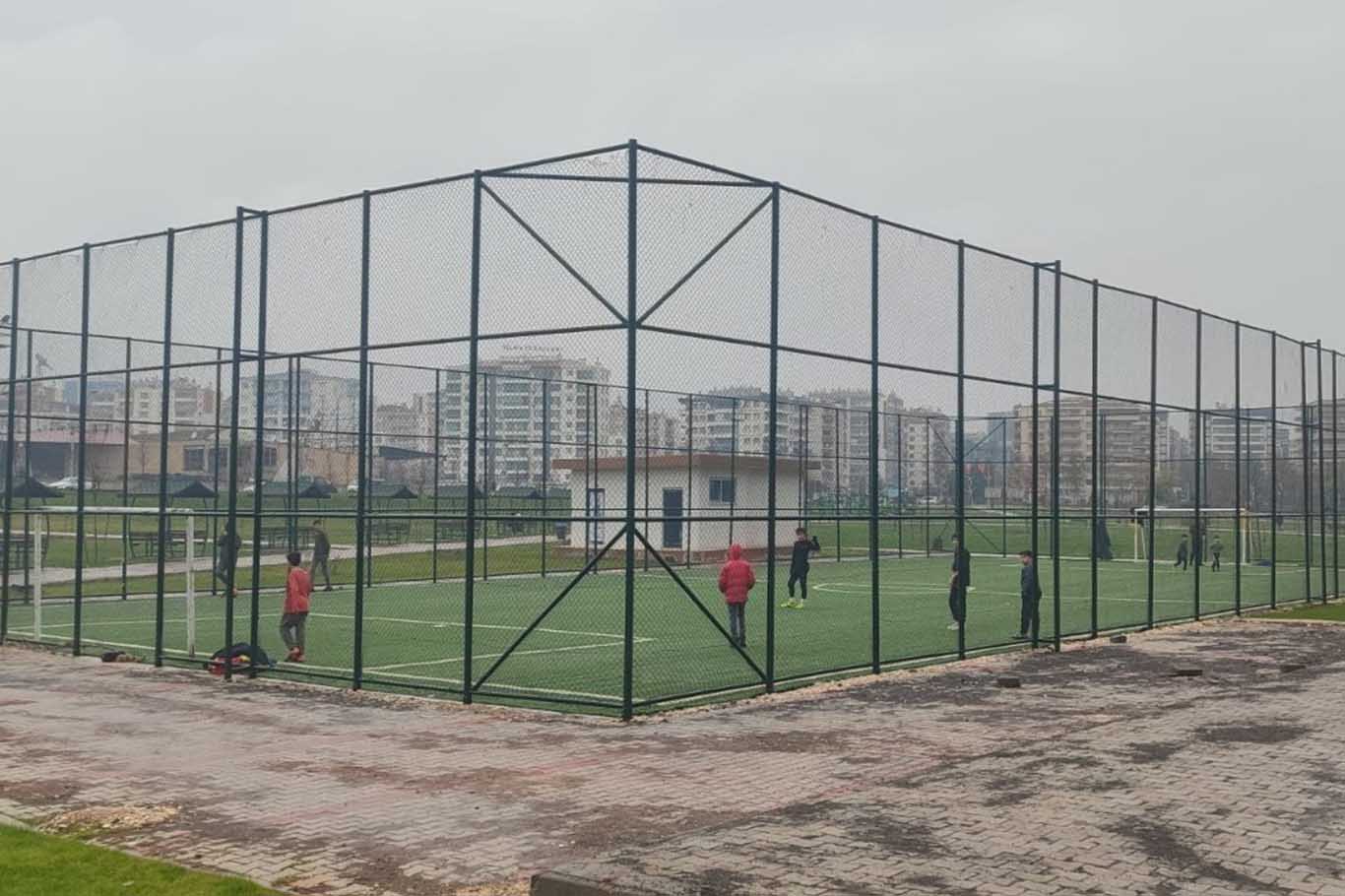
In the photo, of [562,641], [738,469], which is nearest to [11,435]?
[562,641]

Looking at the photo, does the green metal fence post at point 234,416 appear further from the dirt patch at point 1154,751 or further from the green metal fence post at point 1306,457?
the green metal fence post at point 1306,457

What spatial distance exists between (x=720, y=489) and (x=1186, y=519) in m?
12.3

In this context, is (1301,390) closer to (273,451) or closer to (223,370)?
(223,370)

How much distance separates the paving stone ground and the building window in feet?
67.0

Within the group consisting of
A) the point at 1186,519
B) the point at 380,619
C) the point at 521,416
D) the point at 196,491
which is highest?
the point at 521,416

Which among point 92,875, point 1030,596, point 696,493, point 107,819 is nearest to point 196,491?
point 696,493

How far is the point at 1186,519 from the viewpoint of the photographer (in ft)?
93.9

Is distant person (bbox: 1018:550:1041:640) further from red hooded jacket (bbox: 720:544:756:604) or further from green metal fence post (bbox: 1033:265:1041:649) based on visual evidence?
red hooded jacket (bbox: 720:544:756:604)

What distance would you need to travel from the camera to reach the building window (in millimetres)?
35781

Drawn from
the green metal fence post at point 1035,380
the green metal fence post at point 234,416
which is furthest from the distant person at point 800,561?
the green metal fence post at point 234,416

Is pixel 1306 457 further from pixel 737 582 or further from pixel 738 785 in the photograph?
pixel 738 785

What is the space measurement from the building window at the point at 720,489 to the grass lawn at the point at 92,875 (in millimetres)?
28159

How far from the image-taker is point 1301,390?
1070 inches

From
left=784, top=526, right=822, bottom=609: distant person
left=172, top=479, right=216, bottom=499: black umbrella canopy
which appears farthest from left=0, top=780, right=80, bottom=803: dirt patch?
left=172, top=479, right=216, bottom=499: black umbrella canopy
